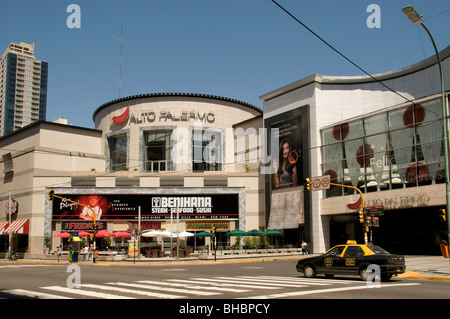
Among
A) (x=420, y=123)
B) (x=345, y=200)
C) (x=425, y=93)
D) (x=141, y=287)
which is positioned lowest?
(x=141, y=287)

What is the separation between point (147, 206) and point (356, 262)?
42.3 metres

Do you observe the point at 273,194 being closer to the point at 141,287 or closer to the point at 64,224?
the point at 64,224

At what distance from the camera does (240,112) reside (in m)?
70.5

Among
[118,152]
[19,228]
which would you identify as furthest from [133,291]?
[118,152]

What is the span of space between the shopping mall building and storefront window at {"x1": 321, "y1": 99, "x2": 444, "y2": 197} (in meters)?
0.11

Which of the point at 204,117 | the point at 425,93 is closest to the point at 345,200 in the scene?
the point at 425,93

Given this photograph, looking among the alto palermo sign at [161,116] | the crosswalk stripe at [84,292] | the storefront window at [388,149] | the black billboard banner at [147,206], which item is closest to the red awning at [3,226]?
the black billboard banner at [147,206]

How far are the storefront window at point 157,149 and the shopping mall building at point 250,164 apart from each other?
0.15m

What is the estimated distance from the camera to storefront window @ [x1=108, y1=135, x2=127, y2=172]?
2640 inches

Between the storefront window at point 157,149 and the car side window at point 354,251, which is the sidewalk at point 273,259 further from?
the storefront window at point 157,149

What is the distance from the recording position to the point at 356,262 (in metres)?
19.0

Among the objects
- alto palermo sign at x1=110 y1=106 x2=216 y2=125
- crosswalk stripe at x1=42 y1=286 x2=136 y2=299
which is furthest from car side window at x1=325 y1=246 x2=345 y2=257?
alto palermo sign at x1=110 y1=106 x2=216 y2=125

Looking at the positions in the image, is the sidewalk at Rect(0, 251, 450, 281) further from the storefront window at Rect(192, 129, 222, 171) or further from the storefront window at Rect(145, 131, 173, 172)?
the storefront window at Rect(145, 131, 173, 172)
